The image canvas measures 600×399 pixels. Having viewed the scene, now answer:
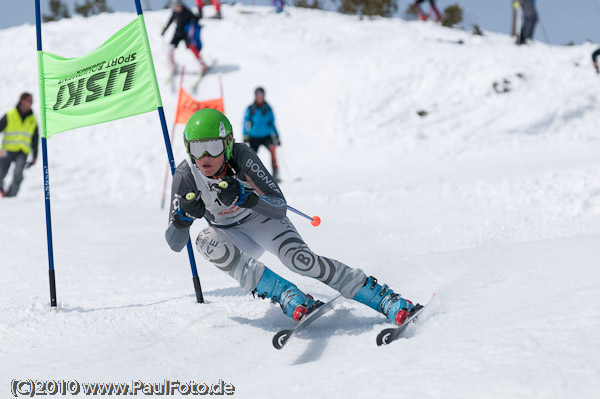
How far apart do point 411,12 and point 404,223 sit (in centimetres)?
2579

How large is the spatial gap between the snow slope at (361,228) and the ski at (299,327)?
101 millimetres

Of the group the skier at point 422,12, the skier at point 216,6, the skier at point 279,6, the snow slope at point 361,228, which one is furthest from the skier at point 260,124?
the skier at point 422,12

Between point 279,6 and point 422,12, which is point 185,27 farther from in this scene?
point 422,12

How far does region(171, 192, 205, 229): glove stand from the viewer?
325 centimetres

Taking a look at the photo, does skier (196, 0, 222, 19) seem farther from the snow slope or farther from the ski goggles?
the ski goggles

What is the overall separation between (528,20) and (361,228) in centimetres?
1072

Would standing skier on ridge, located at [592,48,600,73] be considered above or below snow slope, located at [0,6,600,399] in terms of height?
above

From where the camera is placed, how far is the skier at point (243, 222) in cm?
333

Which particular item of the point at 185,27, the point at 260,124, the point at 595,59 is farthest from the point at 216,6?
the point at 595,59

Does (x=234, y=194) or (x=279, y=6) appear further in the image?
(x=279, y=6)

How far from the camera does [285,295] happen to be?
11.6 feet

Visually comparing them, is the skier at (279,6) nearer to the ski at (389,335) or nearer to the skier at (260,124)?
the skier at (260,124)

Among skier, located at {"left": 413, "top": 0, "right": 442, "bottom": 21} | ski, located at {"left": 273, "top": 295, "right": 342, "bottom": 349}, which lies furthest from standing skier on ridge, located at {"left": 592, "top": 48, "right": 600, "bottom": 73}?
ski, located at {"left": 273, "top": 295, "right": 342, "bottom": 349}

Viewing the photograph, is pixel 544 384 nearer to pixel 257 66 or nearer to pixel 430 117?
pixel 430 117
